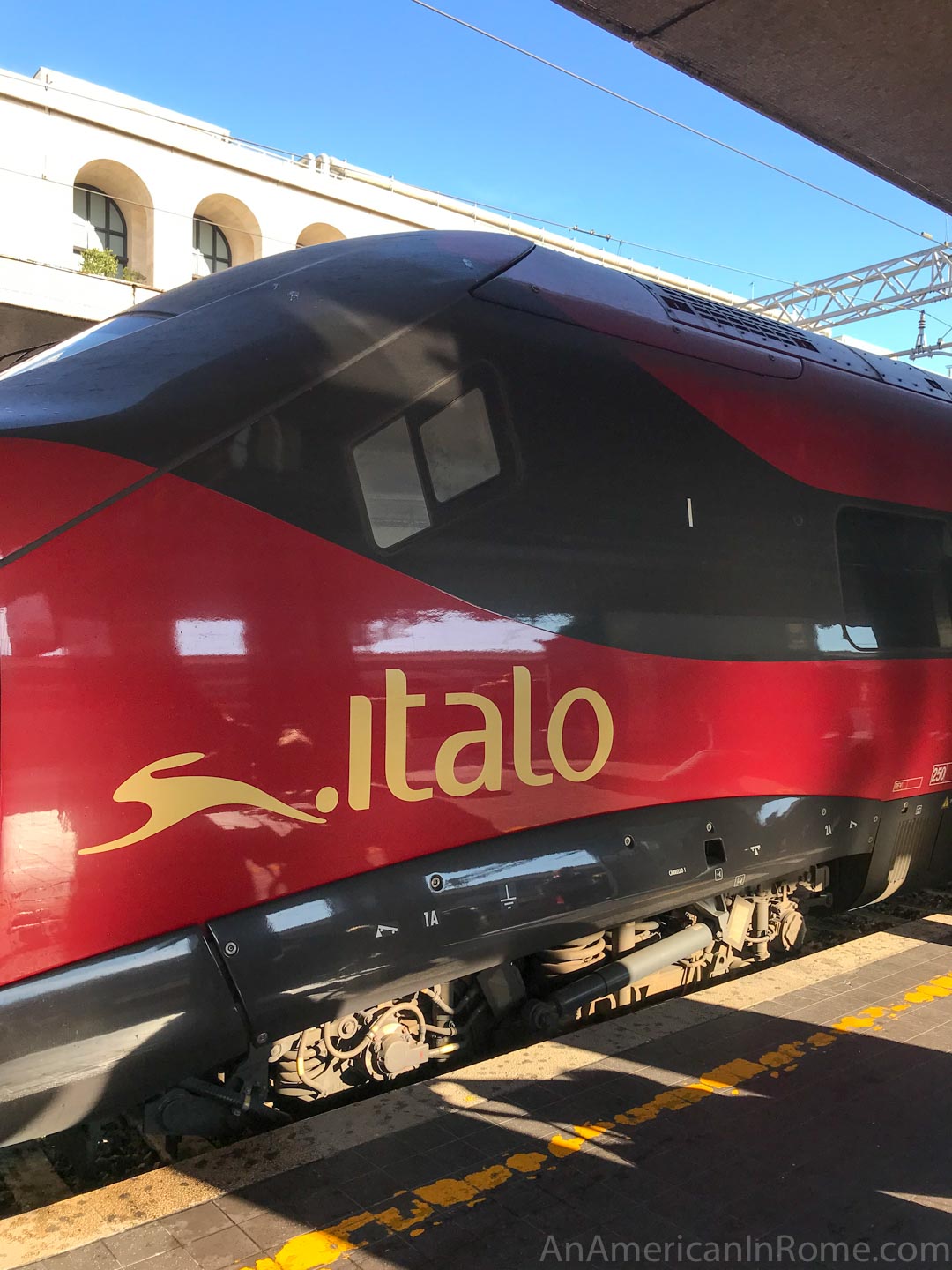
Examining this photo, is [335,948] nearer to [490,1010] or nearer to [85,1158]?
[490,1010]

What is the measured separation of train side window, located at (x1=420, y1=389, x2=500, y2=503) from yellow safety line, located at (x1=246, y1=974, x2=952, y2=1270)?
2057 millimetres

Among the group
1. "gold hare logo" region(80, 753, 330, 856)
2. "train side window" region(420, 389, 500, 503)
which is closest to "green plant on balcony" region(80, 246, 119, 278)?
"train side window" region(420, 389, 500, 503)

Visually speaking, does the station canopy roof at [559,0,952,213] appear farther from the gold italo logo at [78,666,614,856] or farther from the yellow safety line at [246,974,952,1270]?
the yellow safety line at [246,974,952,1270]

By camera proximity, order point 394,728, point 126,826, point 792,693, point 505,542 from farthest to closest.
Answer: point 792,693
point 505,542
point 394,728
point 126,826

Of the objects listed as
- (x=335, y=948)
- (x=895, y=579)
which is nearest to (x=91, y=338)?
(x=335, y=948)

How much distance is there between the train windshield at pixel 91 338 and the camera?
127 inches

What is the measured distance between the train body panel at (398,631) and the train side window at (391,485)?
1 centimetres

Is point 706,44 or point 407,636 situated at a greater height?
point 706,44

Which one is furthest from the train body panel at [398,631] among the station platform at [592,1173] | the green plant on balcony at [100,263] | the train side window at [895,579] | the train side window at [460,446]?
the green plant on balcony at [100,263]

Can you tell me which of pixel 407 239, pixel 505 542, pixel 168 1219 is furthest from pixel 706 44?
pixel 168 1219

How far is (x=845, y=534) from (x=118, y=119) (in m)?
26.4

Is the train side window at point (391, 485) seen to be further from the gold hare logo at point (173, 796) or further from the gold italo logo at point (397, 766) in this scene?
the gold hare logo at point (173, 796)

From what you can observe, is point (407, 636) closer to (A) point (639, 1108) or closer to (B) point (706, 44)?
(A) point (639, 1108)

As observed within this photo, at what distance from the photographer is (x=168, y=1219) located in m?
2.88
